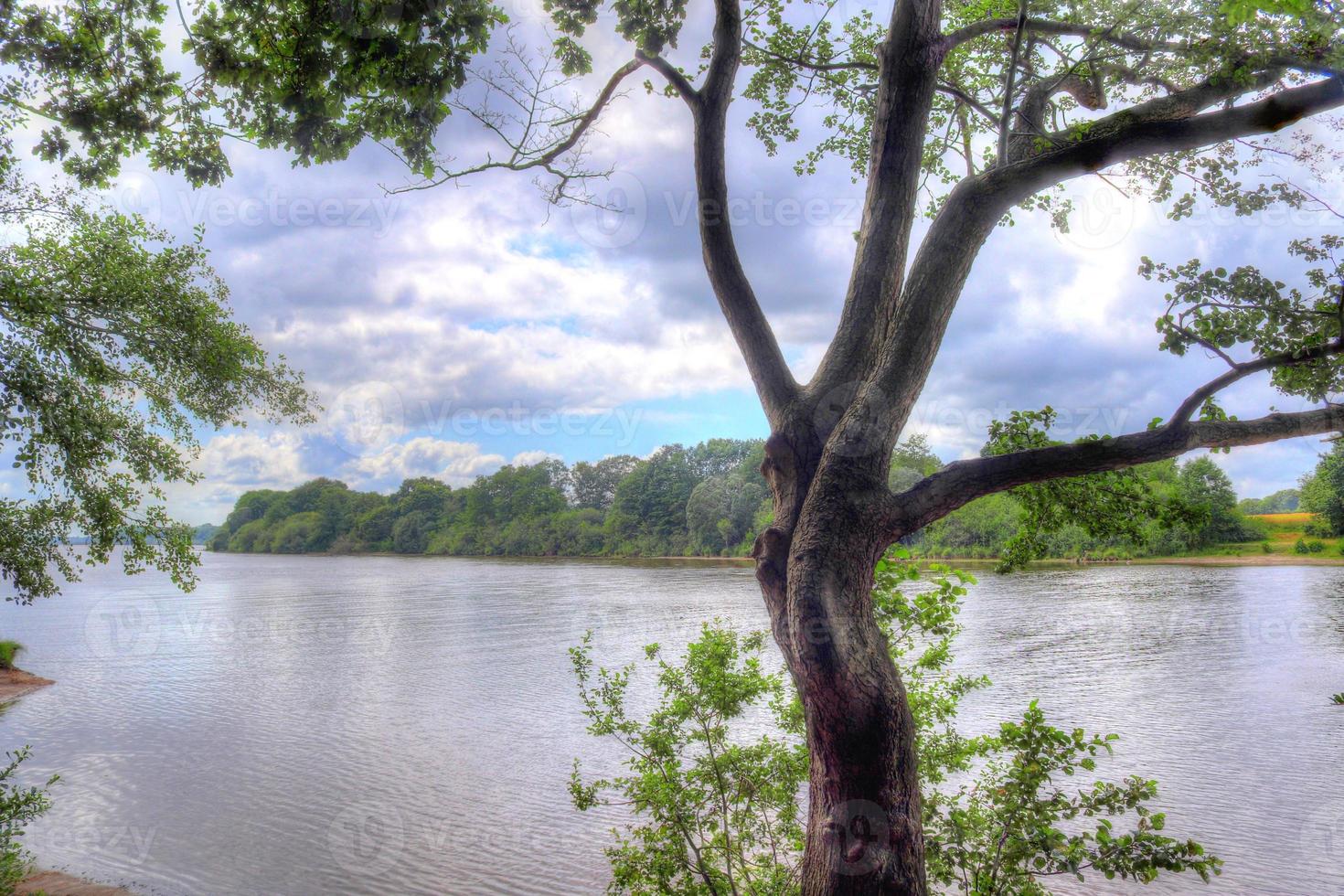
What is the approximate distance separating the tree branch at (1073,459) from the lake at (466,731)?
5543 millimetres

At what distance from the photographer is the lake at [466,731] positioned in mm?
8352

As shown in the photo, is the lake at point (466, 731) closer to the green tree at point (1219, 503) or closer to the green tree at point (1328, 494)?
the green tree at point (1328, 494)

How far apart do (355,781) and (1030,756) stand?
32.4 feet

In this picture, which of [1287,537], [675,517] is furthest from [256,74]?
[675,517]

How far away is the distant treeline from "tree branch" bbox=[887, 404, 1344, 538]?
40.0 meters

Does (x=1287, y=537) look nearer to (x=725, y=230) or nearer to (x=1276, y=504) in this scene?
(x=1276, y=504)

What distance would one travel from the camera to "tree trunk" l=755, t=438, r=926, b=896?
3.35m

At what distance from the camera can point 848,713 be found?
11.0 feet

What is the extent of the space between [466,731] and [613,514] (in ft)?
257

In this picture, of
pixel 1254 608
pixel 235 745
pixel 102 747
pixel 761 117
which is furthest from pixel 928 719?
pixel 1254 608

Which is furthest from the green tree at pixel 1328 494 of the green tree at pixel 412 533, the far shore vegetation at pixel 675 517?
the green tree at pixel 412 533

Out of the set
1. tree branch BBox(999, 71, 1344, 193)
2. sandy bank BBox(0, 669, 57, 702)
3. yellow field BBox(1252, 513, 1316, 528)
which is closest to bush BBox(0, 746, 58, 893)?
tree branch BBox(999, 71, 1344, 193)

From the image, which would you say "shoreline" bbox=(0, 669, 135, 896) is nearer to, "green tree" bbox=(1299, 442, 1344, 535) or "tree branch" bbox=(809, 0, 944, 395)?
"tree branch" bbox=(809, 0, 944, 395)

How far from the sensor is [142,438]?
8.41 metres
